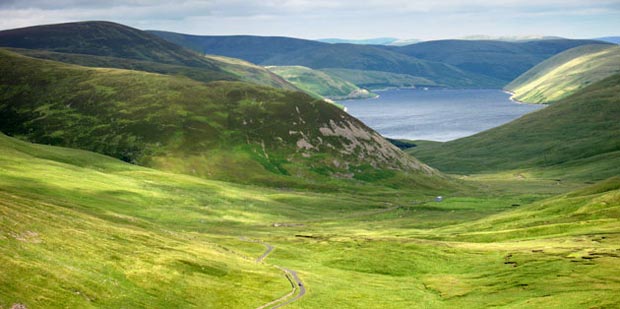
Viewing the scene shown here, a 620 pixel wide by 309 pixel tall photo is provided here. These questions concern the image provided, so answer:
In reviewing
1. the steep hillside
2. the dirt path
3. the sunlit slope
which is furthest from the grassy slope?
the dirt path

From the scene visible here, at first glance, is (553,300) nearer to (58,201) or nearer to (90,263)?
(90,263)

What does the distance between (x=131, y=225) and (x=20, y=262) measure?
4439cm

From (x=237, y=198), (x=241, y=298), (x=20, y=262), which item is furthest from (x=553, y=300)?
(x=237, y=198)

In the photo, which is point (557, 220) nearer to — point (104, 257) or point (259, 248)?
point (259, 248)

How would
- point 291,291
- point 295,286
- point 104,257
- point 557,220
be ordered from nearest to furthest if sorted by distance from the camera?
point 104,257 < point 291,291 < point 295,286 < point 557,220

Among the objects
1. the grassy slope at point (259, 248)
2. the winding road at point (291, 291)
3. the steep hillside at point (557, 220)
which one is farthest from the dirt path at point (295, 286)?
the steep hillside at point (557, 220)

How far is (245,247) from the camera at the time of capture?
10650 cm

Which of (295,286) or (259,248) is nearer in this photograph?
(295,286)

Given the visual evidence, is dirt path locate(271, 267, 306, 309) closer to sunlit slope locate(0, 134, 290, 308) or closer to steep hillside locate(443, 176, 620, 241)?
sunlit slope locate(0, 134, 290, 308)

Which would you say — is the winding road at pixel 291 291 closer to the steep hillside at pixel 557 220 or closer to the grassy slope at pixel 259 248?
the grassy slope at pixel 259 248

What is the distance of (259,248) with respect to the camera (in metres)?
107

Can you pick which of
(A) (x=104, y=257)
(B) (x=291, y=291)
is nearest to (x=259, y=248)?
(B) (x=291, y=291)

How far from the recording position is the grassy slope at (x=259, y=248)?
62250 millimetres

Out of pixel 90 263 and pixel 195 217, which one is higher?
pixel 90 263
